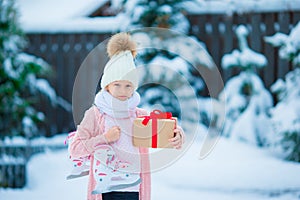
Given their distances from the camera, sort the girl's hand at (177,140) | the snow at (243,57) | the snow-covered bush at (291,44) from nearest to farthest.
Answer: the girl's hand at (177,140) → the snow-covered bush at (291,44) → the snow at (243,57)

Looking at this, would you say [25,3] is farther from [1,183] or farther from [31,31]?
[1,183]

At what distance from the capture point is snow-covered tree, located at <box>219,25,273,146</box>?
6141 mm

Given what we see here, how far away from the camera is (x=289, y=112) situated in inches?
219

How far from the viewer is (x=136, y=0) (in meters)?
7.04

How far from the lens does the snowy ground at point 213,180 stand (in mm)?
4727

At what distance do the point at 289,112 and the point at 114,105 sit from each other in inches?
133

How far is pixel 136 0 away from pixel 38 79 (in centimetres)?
188

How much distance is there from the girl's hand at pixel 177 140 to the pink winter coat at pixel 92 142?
20 cm

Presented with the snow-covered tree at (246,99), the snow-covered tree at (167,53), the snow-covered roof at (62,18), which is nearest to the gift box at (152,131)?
the snow-covered tree at (246,99)

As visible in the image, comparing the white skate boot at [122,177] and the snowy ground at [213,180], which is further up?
the white skate boot at [122,177]

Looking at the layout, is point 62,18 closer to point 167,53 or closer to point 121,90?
point 167,53

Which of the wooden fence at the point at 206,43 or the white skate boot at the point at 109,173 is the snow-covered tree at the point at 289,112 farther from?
the white skate boot at the point at 109,173

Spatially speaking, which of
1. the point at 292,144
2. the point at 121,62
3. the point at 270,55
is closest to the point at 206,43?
the point at 270,55

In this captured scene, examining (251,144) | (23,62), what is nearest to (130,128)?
(251,144)
